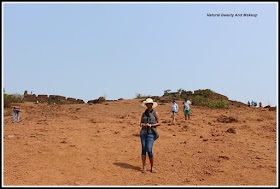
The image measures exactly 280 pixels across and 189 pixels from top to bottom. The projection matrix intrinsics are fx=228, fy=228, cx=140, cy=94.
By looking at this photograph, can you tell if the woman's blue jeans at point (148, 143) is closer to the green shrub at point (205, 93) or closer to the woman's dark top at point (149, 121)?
the woman's dark top at point (149, 121)

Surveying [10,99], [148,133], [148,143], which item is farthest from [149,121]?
[10,99]

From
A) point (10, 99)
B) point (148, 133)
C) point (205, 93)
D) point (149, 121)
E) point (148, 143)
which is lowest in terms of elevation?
point (148, 143)

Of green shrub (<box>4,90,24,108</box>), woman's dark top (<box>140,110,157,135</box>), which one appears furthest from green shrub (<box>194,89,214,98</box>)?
woman's dark top (<box>140,110,157,135</box>)

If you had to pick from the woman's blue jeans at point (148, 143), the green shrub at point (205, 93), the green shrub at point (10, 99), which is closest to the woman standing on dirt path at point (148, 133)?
the woman's blue jeans at point (148, 143)

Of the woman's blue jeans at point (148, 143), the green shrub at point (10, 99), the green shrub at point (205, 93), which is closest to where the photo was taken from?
the woman's blue jeans at point (148, 143)

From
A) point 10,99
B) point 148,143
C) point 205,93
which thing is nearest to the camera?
point 148,143

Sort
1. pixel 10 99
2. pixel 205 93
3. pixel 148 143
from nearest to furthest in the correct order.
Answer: pixel 148 143, pixel 10 99, pixel 205 93

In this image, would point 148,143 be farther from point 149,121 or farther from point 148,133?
point 149,121

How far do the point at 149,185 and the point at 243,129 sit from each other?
6527mm

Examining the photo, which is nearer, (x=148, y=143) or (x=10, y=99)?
(x=148, y=143)

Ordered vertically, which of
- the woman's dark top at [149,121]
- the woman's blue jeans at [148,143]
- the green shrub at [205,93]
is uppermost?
the green shrub at [205,93]

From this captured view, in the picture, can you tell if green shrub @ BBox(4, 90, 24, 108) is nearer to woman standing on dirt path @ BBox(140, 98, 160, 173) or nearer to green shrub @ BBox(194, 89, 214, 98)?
woman standing on dirt path @ BBox(140, 98, 160, 173)

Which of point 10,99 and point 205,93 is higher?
point 205,93

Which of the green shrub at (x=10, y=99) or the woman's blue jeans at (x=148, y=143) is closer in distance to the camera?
the woman's blue jeans at (x=148, y=143)
